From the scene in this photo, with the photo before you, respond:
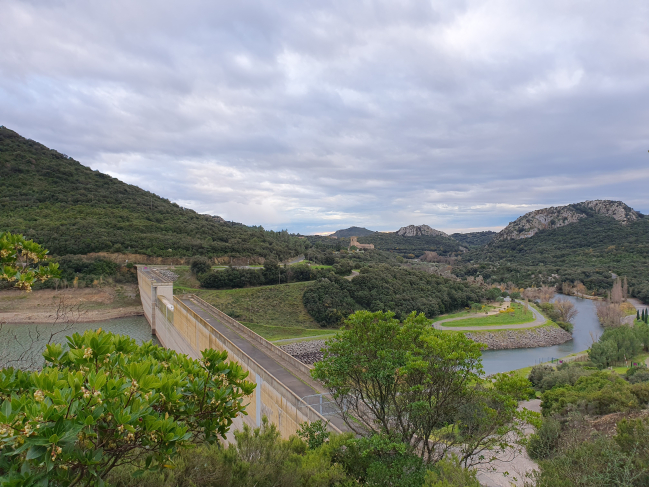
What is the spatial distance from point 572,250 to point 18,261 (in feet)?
384

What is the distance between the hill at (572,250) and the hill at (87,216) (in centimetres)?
5234

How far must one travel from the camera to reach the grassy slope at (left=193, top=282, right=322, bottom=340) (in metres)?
35.1

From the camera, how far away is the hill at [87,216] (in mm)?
44125

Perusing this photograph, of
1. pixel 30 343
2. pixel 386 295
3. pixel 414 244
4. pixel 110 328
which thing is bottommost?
pixel 110 328

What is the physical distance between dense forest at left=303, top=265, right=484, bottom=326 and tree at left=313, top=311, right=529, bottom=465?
29422 mm

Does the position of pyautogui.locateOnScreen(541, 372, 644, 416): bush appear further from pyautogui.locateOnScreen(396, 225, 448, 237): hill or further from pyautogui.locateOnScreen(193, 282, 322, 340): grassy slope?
pyautogui.locateOnScreen(396, 225, 448, 237): hill

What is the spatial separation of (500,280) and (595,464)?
7613cm

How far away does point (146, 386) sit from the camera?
8.23ft

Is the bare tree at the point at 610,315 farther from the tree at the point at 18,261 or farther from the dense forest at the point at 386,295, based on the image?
the tree at the point at 18,261

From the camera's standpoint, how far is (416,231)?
559 ft

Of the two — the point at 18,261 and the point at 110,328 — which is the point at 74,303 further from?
the point at 18,261

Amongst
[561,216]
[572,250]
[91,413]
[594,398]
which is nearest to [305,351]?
[594,398]

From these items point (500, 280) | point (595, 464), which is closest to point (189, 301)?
point (595, 464)

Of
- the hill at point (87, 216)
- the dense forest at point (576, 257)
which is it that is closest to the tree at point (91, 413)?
the hill at point (87, 216)
